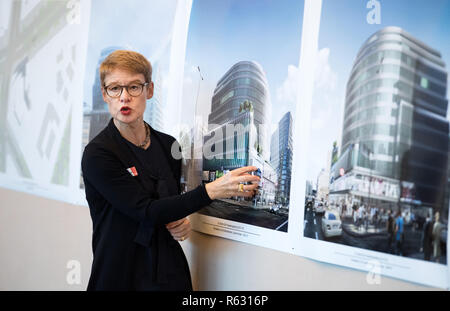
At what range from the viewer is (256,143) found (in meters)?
1.34

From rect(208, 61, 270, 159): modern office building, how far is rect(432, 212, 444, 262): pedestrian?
54cm

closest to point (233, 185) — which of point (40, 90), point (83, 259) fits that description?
point (83, 259)

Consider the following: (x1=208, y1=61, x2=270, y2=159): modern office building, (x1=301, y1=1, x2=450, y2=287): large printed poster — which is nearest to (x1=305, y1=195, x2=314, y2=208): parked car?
(x1=301, y1=1, x2=450, y2=287): large printed poster

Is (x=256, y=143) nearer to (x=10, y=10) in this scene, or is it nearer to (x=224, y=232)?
(x=224, y=232)

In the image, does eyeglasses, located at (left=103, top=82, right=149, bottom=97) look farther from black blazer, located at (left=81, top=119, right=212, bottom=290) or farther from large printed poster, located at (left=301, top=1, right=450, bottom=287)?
large printed poster, located at (left=301, top=1, right=450, bottom=287)

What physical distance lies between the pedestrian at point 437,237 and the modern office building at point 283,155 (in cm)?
42

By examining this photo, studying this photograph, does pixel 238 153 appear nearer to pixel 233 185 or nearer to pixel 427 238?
pixel 233 185

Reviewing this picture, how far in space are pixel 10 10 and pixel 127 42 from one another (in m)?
1.37

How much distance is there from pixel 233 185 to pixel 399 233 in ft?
1.60

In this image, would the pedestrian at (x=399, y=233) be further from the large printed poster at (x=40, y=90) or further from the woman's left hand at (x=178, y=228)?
the large printed poster at (x=40, y=90)

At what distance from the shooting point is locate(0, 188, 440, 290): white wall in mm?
1179

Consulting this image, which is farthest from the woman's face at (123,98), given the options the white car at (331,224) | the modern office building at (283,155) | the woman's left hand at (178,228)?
the white car at (331,224)

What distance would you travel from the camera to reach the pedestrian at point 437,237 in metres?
0.96
